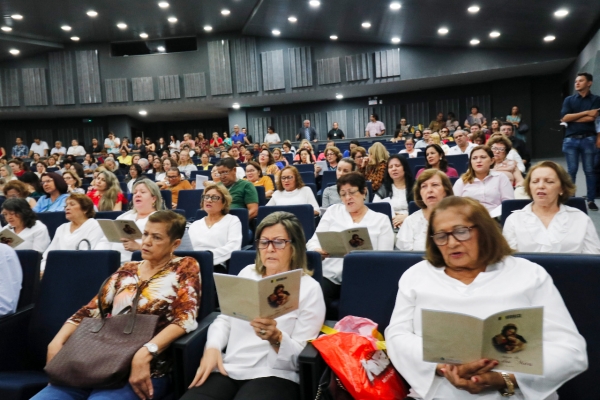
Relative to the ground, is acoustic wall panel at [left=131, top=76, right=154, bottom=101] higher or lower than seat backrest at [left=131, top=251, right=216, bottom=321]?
higher

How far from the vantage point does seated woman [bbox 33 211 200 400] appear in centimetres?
162

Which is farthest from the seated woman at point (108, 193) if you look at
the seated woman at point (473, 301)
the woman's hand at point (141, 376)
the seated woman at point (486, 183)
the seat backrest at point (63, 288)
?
the seated woman at point (473, 301)

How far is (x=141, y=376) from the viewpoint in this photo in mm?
1603

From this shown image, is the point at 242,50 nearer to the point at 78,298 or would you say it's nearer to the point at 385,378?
the point at 78,298

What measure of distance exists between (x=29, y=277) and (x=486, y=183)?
3.32 metres

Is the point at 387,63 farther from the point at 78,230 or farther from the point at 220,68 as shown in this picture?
the point at 78,230

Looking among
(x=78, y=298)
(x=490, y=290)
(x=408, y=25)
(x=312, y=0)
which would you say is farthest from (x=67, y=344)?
(x=408, y=25)

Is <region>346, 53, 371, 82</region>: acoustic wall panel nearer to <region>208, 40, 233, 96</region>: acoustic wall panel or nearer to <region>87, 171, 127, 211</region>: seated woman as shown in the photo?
<region>208, 40, 233, 96</region>: acoustic wall panel

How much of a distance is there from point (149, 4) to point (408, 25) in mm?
6239

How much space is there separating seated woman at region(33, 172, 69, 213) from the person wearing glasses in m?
3.12

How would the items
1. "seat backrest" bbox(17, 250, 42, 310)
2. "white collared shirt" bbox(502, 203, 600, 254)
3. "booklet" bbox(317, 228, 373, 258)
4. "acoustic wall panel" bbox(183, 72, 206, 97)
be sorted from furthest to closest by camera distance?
1. "acoustic wall panel" bbox(183, 72, 206, 97)
2. "seat backrest" bbox(17, 250, 42, 310)
3. "booklet" bbox(317, 228, 373, 258)
4. "white collared shirt" bbox(502, 203, 600, 254)

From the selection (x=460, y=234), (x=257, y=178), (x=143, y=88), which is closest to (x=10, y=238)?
(x=257, y=178)

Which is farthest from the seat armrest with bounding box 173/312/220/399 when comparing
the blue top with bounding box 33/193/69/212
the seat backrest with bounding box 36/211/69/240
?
the blue top with bounding box 33/193/69/212

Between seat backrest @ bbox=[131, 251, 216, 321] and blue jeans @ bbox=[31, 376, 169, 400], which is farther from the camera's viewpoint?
seat backrest @ bbox=[131, 251, 216, 321]
